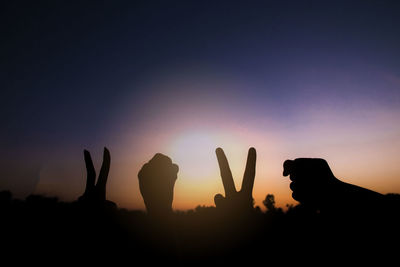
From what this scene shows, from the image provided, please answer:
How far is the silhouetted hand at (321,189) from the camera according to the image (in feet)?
7.74

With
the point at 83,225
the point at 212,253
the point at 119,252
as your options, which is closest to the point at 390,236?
the point at 119,252

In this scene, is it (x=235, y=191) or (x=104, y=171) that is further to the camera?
(x=104, y=171)

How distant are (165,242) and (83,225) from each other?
7.44 feet

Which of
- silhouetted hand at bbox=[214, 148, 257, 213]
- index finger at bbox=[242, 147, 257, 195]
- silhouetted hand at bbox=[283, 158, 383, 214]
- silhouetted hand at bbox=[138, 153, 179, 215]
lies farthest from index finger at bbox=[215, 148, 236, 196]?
silhouetted hand at bbox=[138, 153, 179, 215]

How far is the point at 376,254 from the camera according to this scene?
2031 mm

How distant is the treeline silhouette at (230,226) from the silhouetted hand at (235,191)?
20 mm

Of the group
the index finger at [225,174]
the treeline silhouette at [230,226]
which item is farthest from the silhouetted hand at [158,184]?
the index finger at [225,174]

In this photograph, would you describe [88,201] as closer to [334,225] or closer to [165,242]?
[165,242]

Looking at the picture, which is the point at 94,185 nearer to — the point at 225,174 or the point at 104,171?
the point at 104,171

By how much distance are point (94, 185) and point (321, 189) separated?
220 inches

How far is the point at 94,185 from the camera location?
570 cm

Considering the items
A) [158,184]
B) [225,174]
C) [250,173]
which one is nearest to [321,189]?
[250,173]

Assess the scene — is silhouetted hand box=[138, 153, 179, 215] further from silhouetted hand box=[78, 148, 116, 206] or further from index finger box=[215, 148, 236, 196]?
index finger box=[215, 148, 236, 196]

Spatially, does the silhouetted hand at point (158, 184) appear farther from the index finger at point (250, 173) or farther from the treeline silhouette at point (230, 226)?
the index finger at point (250, 173)
